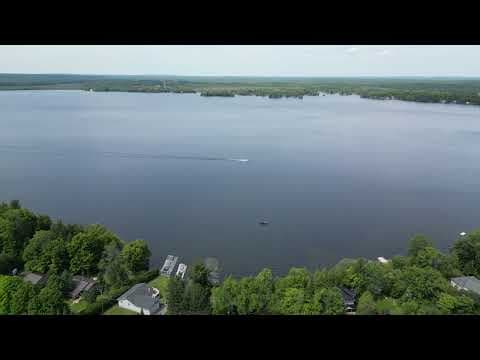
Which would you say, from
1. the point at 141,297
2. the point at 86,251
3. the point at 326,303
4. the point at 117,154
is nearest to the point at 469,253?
the point at 326,303

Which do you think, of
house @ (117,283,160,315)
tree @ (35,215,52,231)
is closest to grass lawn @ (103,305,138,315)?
house @ (117,283,160,315)

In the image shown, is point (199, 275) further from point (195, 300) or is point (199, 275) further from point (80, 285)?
point (80, 285)

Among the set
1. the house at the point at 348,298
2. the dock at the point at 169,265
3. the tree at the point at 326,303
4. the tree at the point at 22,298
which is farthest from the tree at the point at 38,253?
the house at the point at 348,298

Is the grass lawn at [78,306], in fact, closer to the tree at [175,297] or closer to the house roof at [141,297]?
the house roof at [141,297]
